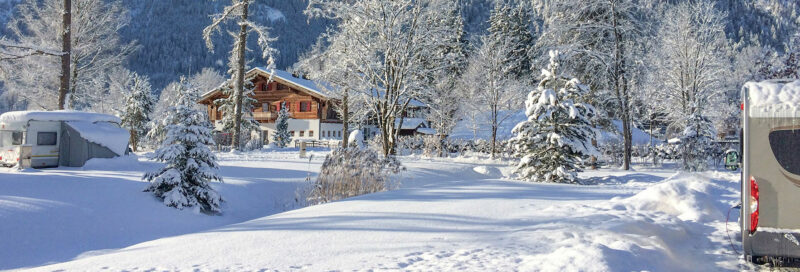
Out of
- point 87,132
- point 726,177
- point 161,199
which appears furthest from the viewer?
point 726,177

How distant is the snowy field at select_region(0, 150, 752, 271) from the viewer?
15.8ft

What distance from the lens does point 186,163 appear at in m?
10.7

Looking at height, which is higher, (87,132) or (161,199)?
(87,132)

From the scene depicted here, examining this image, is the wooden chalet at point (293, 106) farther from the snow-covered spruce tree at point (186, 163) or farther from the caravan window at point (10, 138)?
the snow-covered spruce tree at point (186, 163)

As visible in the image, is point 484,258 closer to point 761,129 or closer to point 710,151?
point 761,129

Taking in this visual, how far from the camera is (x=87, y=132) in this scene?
14.6m

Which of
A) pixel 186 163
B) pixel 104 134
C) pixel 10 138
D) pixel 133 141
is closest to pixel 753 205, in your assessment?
pixel 186 163

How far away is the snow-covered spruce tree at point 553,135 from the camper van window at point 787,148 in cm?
974

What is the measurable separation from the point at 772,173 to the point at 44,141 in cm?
1738

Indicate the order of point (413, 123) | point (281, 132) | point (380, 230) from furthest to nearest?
point (413, 123) → point (281, 132) → point (380, 230)

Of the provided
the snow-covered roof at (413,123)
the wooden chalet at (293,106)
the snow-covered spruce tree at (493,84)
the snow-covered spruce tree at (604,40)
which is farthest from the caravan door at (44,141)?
the snow-covered roof at (413,123)

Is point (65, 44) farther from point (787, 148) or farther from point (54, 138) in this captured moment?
point (787, 148)

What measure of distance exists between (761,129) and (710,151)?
19875 mm

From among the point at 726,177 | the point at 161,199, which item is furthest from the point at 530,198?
the point at 726,177
